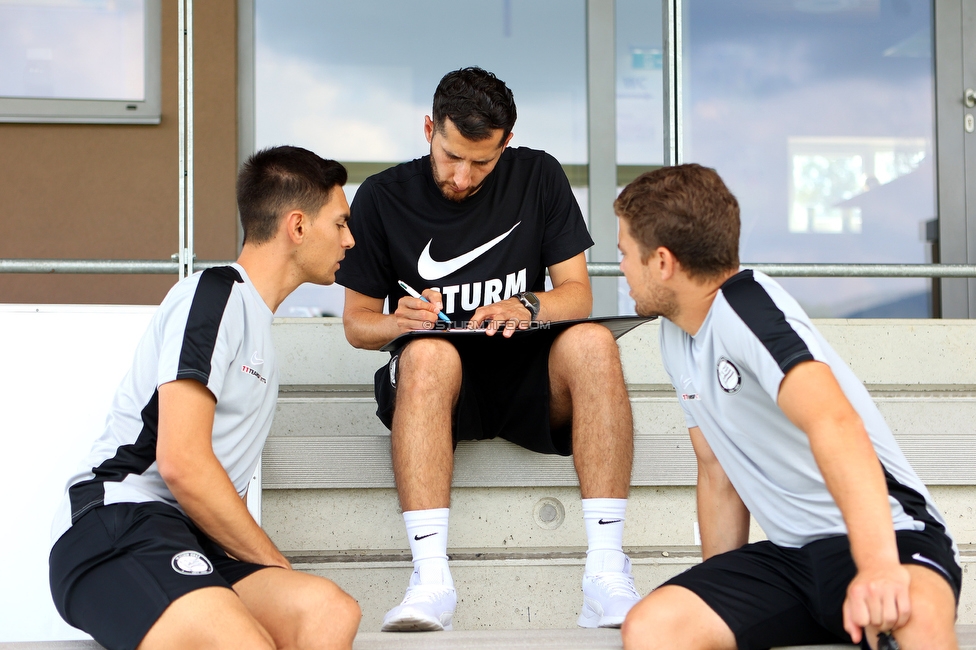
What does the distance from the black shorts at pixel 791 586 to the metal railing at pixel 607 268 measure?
46.1 inches

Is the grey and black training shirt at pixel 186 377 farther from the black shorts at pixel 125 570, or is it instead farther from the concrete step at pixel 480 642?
the concrete step at pixel 480 642

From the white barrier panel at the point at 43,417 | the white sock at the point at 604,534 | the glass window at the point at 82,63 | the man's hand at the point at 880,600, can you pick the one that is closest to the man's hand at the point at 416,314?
the white sock at the point at 604,534

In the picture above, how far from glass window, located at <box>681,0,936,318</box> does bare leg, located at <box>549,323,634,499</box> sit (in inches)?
95.2

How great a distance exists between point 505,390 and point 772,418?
2.15 feet

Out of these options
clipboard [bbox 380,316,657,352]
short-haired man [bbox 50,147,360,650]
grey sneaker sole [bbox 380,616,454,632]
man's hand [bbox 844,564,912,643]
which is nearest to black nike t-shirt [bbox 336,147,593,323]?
clipboard [bbox 380,316,657,352]

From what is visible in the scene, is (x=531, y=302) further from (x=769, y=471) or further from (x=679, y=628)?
(x=679, y=628)

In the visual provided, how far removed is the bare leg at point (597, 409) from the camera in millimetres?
1586

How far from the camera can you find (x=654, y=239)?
137 cm

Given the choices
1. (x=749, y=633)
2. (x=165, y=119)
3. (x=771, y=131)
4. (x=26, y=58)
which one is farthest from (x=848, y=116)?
(x=26, y=58)

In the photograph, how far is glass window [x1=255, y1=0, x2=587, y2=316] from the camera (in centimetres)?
374

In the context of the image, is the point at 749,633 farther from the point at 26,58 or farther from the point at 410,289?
the point at 26,58

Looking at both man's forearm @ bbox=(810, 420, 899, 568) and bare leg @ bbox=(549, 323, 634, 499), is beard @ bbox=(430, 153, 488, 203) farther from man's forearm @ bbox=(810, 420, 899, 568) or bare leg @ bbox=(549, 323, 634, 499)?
man's forearm @ bbox=(810, 420, 899, 568)

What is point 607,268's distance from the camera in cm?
Answer: 249

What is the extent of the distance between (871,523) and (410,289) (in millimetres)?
1160
